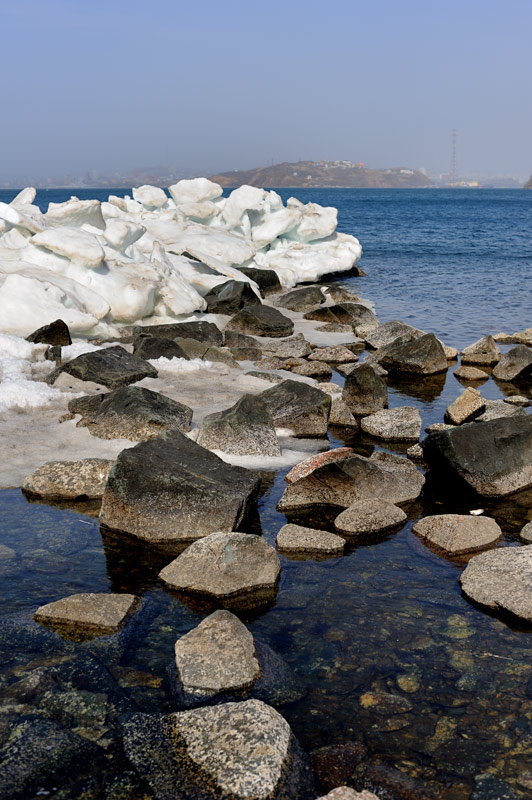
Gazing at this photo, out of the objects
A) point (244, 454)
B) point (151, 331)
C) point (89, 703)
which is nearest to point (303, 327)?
point (151, 331)

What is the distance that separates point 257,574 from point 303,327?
490 inches

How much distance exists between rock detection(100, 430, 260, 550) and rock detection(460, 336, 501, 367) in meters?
8.31

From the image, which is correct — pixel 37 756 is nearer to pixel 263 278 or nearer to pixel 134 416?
pixel 134 416

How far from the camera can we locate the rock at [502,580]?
205 inches

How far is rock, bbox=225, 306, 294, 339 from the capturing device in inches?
639

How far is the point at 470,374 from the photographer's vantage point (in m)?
12.9

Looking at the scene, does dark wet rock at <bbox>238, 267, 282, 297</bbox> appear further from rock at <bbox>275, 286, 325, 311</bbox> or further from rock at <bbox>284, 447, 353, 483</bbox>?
rock at <bbox>284, 447, 353, 483</bbox>

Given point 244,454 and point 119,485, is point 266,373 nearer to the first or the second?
point 244,454

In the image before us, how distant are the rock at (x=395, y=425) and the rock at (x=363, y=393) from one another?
745 mm

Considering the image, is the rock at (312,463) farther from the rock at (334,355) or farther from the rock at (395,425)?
the rock at (334,355)

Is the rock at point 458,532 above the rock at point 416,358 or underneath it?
above

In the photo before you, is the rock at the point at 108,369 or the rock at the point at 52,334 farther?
the rock at the point at 52,334

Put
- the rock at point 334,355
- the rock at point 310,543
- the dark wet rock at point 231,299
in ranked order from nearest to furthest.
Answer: the rock at point 310,543 → the rock at point 334,355 → the dark wet rock at point 231,299

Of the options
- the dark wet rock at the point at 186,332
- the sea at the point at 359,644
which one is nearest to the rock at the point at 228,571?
the sea at the point at 359,644
